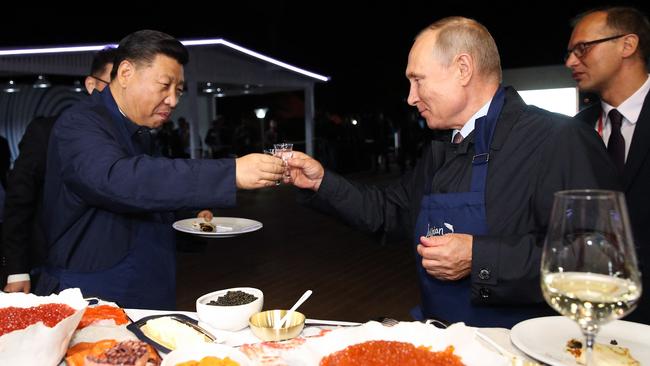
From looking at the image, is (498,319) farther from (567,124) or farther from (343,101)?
(343,101)

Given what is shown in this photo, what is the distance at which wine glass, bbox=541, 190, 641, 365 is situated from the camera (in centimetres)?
84

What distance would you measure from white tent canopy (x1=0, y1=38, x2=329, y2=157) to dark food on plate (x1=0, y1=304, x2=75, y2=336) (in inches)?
401

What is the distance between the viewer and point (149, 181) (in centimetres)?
178

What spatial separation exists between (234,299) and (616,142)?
1950 mm

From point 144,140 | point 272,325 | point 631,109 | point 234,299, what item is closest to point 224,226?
point 144,140

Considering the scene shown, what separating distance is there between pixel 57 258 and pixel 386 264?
4.45 m

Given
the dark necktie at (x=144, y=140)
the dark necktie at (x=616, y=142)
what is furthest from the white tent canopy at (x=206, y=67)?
the dark necktie at (x=616, y=142)

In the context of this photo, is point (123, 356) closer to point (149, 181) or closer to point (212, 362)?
point (212, 362)

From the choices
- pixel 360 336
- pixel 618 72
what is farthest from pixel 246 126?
pixel 360 336

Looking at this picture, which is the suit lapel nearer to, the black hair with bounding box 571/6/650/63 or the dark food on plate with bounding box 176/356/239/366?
Result: the black hair with bounding box 571/6/650/63

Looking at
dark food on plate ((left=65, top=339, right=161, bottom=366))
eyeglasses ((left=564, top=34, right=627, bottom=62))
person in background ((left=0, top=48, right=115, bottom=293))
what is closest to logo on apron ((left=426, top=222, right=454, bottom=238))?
dark food on plate ((left=65, top=339, right=161, bottom=366))

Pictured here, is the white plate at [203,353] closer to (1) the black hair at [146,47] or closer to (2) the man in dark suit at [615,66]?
(1) the black hair at [146,47]

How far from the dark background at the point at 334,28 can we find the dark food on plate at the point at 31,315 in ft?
32.9

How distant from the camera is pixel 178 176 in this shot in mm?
1793
